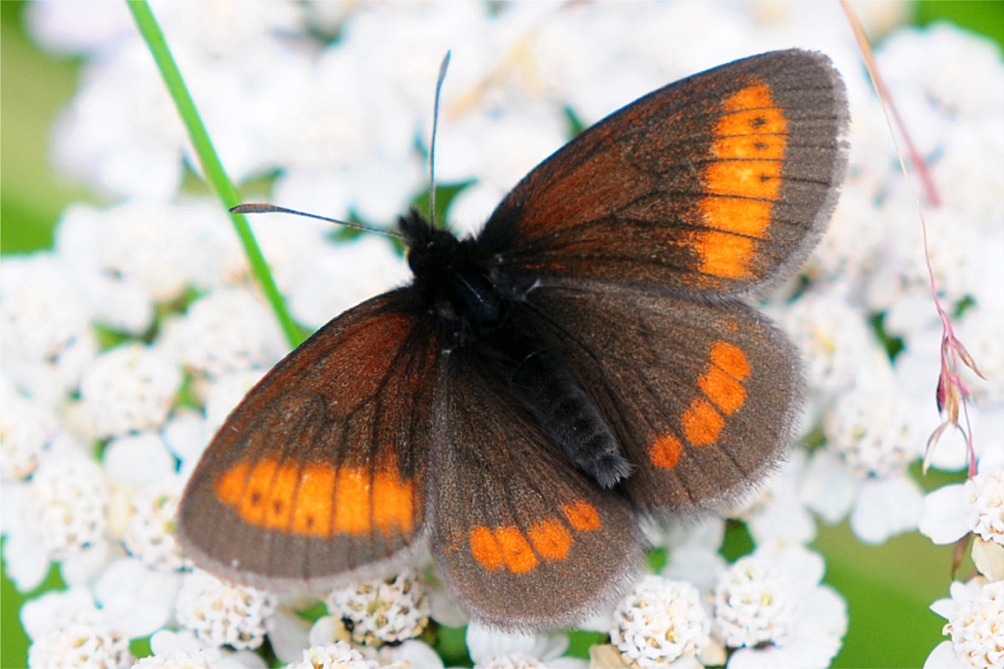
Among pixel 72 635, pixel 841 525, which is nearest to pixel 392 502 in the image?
pixel 72 635

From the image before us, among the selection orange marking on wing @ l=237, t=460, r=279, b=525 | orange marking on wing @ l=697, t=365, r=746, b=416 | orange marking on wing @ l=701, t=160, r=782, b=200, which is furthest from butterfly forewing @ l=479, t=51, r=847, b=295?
orange marking on wing @ l=237, t=460, r=279, b=525

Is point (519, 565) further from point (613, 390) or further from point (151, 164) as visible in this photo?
point (151, 164)

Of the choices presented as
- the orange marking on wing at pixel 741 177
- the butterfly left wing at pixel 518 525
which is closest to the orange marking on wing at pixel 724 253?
the orange marking on wing at pixel 741 177

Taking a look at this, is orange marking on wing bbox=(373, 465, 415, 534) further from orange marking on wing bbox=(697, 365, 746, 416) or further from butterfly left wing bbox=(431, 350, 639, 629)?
orange marking on wing bbox=(697, 365, 746, 416)

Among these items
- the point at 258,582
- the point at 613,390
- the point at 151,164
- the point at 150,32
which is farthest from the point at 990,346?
the point at 151,164

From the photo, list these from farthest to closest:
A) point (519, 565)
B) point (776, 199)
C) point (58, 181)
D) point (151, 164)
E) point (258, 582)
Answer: point (58, 181)
point (151, 164)
point (776, 199)
point (519, 565)
point (258, 582)

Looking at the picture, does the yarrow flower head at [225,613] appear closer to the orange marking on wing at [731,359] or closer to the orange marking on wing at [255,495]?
the orange marking on wing at [255,495]

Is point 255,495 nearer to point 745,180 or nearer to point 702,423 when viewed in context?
point 702,423
